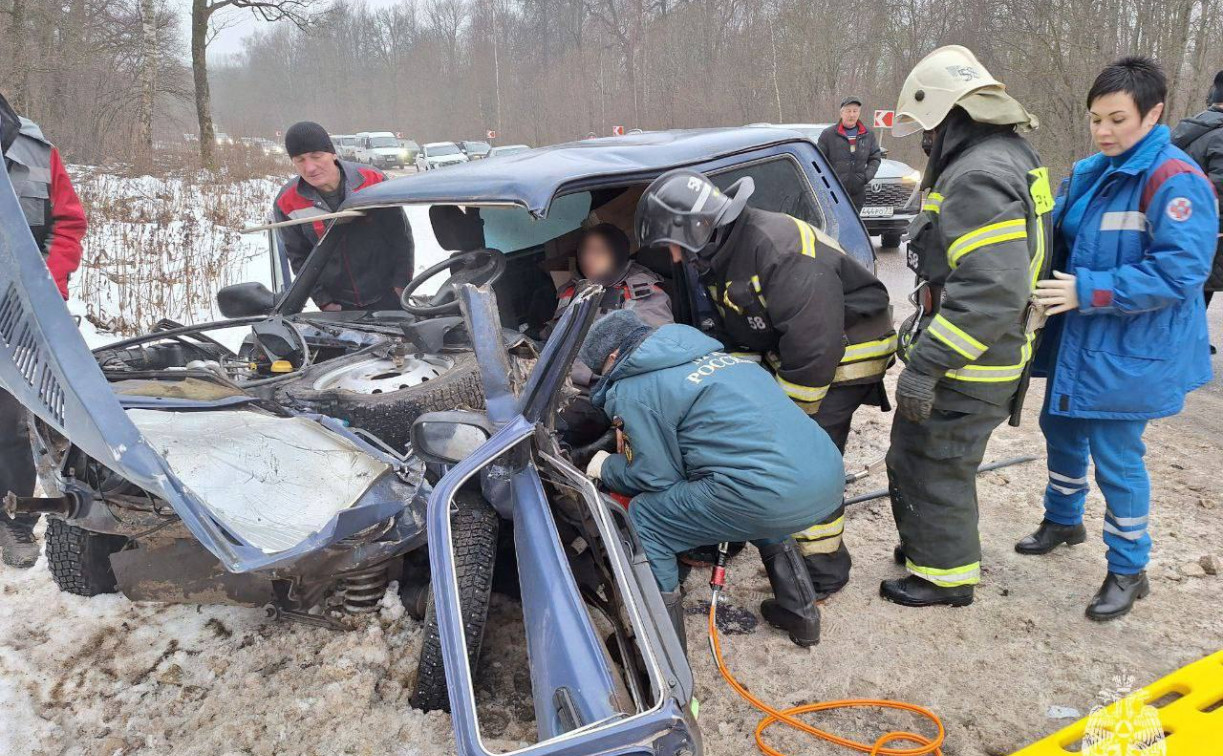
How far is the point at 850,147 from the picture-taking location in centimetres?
895

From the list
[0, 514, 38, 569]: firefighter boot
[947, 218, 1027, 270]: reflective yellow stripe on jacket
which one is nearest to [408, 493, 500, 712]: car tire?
[947, 218, 1027, 270]: reflective yellow stripe on jacket

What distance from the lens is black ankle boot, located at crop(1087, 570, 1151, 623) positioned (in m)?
2.72

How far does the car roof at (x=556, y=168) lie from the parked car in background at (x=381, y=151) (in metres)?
27.7

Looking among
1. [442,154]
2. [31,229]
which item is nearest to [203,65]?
[442,154]

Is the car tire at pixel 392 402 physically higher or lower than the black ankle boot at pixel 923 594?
higher

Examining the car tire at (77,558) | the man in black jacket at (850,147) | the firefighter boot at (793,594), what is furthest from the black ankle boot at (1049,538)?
the man in black jacket at (850,147)

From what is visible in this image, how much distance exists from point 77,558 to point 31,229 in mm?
1518

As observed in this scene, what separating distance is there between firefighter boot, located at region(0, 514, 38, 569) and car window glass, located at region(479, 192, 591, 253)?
2369 millimetres

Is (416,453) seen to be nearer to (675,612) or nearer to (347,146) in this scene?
(675,612)

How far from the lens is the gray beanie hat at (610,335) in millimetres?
2533

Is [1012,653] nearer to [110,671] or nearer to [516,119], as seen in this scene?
[110,671]

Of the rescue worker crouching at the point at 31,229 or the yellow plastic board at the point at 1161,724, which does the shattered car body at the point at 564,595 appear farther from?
the rescue worker crouching at the point at 31,229

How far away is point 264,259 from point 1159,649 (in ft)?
32.0

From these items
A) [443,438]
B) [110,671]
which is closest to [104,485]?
[110,671]
